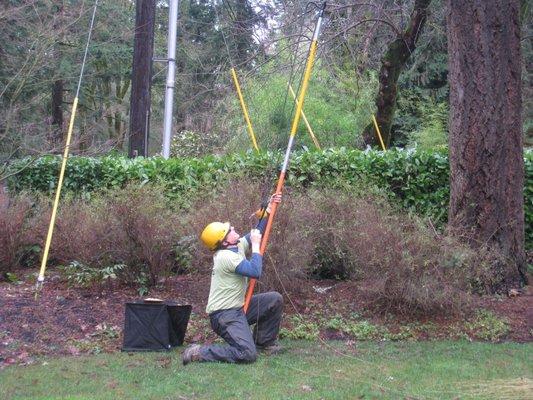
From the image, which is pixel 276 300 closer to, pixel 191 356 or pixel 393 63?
pixel 191 356

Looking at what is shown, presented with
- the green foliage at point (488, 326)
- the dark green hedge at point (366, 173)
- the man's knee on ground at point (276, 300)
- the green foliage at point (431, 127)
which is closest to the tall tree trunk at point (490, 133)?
the green foliage at point (488, 326)

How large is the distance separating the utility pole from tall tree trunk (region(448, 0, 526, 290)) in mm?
9613

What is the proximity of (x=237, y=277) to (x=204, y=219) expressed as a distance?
2213 millimetres

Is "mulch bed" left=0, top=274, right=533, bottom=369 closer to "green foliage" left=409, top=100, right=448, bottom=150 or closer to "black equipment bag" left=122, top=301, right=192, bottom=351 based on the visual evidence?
"black equipment bag" left=122, top=301, right=192, bottom=351

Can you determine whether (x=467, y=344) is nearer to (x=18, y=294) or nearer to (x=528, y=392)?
(x=528, y=392)

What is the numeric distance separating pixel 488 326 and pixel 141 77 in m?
11.7

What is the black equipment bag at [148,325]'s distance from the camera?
24.2 feet

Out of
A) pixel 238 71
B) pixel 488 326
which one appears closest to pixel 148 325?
pixel 488 326

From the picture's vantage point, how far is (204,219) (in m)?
9.09

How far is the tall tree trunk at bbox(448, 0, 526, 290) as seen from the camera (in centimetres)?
934

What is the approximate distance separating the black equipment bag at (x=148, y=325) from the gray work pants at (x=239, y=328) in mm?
670

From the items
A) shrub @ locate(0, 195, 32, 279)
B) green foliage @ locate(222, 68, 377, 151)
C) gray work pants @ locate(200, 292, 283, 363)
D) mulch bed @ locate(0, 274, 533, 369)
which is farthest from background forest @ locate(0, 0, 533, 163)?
gray work pants @ locate(200, 292, 283, 363)

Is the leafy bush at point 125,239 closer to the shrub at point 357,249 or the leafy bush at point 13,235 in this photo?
the shrub at point 357,249

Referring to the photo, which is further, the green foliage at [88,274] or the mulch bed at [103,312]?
the green foliage at [88,274]
